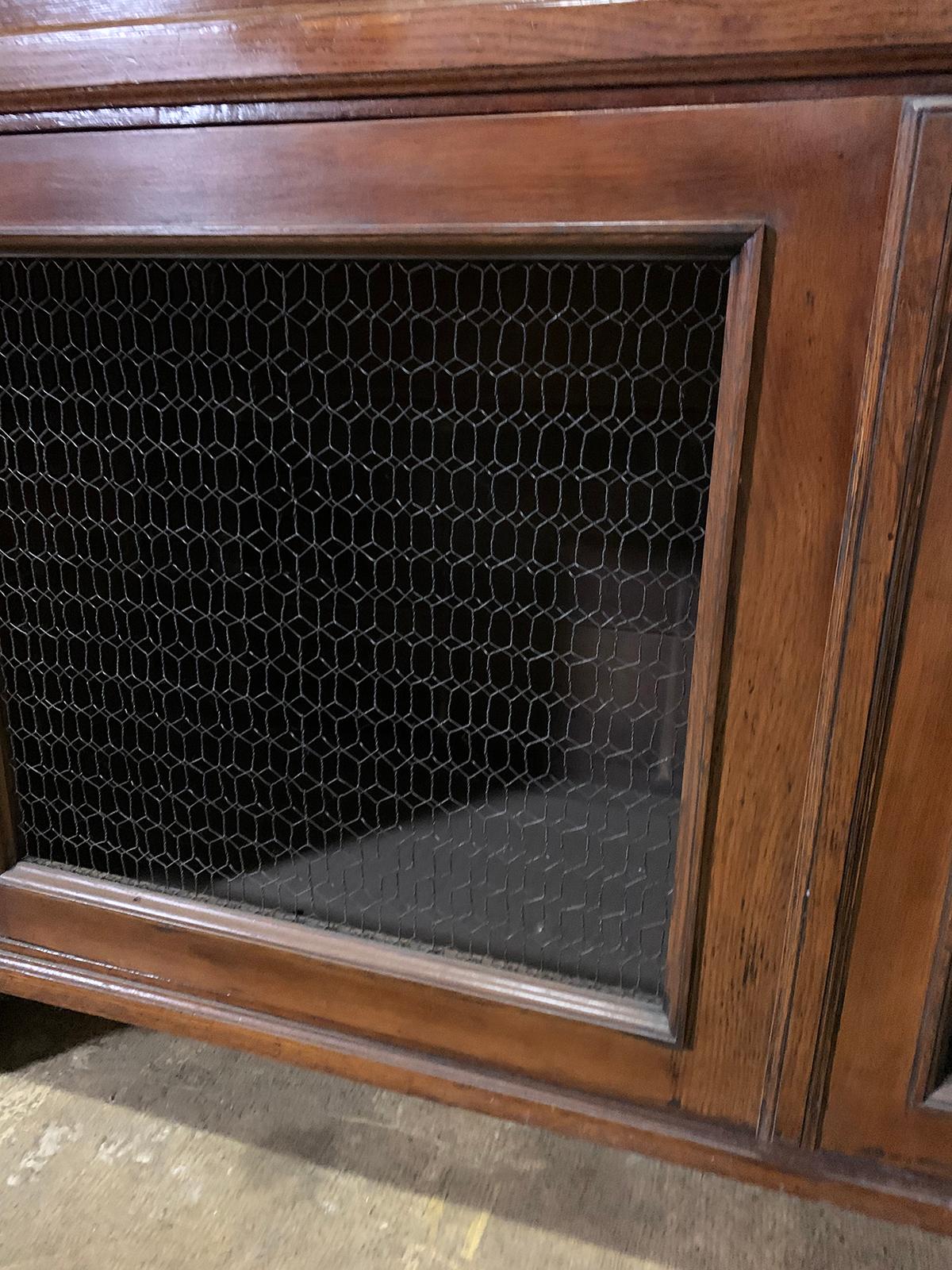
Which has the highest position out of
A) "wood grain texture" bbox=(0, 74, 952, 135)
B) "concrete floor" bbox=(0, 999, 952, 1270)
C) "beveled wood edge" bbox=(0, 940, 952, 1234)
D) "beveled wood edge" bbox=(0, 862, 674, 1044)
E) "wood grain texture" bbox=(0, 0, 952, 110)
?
"wood grain texture" bbox=(0, 0, 952, 110)

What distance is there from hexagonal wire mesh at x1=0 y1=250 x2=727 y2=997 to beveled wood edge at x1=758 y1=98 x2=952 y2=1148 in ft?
0.43

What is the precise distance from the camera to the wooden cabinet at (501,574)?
1.85 ft

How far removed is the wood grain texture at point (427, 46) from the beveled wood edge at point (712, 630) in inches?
4.0

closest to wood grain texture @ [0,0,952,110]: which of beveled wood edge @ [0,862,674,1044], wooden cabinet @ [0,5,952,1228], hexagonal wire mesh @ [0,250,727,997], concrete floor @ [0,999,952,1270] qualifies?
wooden cabinet @ [0,5,952,1228]

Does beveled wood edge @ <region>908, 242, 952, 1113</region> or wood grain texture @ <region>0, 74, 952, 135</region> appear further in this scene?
beveled wood edge @ <region>908, 242, 952, 1113</region>

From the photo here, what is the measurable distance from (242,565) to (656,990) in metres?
0.51

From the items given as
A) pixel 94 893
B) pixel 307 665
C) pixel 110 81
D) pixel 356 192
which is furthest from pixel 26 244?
pixel 94 893

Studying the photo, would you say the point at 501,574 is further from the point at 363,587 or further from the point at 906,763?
the point at 906,763

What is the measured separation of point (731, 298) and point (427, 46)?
0.24 m

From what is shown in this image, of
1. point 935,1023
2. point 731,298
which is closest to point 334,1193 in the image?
point 935,1023

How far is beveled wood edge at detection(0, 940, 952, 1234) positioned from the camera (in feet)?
2.29

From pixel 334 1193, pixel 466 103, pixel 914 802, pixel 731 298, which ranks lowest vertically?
pixel 334 1193

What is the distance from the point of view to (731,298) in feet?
1.89

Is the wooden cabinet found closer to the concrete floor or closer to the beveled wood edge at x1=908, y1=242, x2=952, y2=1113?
the beveled wood edge at x1=908, y1=242, x2=952, y2=1113
